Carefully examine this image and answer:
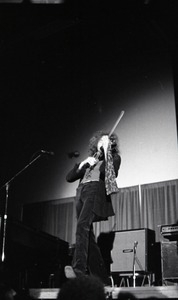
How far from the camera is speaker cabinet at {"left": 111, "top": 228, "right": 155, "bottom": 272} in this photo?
5.19 m

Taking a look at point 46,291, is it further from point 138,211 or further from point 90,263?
point 138,211

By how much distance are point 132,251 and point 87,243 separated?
1.67 meters

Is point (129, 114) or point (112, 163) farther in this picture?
point (129, 114)

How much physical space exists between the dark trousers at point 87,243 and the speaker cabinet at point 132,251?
146 centimetres

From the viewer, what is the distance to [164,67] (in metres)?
7.39

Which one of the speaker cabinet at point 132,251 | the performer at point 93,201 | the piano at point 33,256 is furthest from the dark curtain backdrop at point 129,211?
the performer at point 93,201

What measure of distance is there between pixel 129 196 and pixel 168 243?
262 centimetres

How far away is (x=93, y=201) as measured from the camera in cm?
382

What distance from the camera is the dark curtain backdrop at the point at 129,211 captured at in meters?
6.69

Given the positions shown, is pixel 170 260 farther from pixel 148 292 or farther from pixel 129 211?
pixel 129 211

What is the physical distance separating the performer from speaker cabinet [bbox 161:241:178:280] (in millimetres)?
901

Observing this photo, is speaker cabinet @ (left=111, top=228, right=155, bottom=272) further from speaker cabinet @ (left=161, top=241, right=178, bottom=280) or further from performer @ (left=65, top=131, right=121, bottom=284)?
performer @ (left=65, top=131, right=121, bottom=284)

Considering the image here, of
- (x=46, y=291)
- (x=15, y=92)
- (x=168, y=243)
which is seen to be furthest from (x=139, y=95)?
(x=46, y=291)

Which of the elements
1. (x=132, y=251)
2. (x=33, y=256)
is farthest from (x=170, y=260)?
(x=33, y=256)
